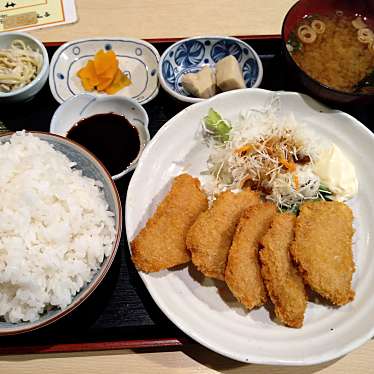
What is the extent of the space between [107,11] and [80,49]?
456 mm

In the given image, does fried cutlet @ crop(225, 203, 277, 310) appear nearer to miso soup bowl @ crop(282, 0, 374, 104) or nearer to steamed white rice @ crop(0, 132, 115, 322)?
steamed white rice @ crop(0, 132, 115, 322)

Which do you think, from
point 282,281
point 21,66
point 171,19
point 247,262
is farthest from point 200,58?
point 282,281

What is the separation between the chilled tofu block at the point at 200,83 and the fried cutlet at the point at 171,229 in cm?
60

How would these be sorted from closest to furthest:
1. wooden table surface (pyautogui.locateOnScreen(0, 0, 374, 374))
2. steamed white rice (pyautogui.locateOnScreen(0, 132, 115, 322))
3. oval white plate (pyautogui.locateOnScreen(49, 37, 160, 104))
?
steamed white rice (pyautogui.locateOnScreen(0, 132, 115, 322))
oval white plate (pyautogui.locateOnScreen(49, 37, 160, 104))
wooden table surface (pyautogui.locateOnScreen(0, 0, 374, 374))

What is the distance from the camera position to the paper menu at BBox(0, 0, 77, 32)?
9.73ft

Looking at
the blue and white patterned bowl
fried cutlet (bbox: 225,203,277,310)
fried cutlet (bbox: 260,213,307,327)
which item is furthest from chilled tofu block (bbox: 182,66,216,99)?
fried cutlet (bbox: 260,213,307,327)

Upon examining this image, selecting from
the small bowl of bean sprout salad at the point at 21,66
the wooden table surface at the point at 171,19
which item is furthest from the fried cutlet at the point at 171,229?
the wooden table surface at the point at 171,19

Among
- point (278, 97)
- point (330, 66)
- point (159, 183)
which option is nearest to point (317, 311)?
point (159, 183)

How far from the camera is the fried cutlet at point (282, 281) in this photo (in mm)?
1866

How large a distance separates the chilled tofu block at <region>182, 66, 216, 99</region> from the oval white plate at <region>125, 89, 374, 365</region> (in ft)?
0.54

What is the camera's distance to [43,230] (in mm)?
1833

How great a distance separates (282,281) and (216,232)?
1.21 ft

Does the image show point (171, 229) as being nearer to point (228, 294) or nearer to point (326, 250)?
point (228, 294)

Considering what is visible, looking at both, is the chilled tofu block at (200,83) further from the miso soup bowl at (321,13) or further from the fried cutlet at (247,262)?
the fried cutlet at (247,262)
